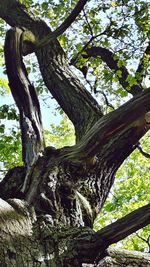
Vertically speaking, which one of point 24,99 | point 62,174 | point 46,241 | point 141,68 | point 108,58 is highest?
point 108,58

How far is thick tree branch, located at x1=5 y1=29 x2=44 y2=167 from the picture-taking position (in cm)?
346

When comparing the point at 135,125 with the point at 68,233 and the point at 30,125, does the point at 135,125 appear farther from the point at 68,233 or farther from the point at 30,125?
the point at 68,233

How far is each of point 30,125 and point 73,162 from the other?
0.69m

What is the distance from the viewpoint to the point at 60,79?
4.77 m

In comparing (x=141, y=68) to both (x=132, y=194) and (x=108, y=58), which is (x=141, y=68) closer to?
(x=108, y=58)

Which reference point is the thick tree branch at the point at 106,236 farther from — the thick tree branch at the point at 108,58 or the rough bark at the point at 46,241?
the thick tree branch at the point at 108,58

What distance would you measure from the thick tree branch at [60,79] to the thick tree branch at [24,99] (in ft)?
2.54

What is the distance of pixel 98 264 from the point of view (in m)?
2.51

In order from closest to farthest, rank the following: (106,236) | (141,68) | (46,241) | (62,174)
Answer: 1. (106,236)
2. (46,241)
3. (62,174)
4. (141,68)

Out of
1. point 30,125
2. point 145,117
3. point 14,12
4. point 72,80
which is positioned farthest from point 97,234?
point 14,12

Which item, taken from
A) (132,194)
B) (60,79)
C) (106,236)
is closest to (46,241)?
(106,236)

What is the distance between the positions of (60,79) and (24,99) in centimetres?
124

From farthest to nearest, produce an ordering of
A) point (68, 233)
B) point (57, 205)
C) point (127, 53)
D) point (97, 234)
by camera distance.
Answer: point (127, 53)
point (57, 205)
point (68, 233)
point (97, 234)

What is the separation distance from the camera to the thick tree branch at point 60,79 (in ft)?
14.5
